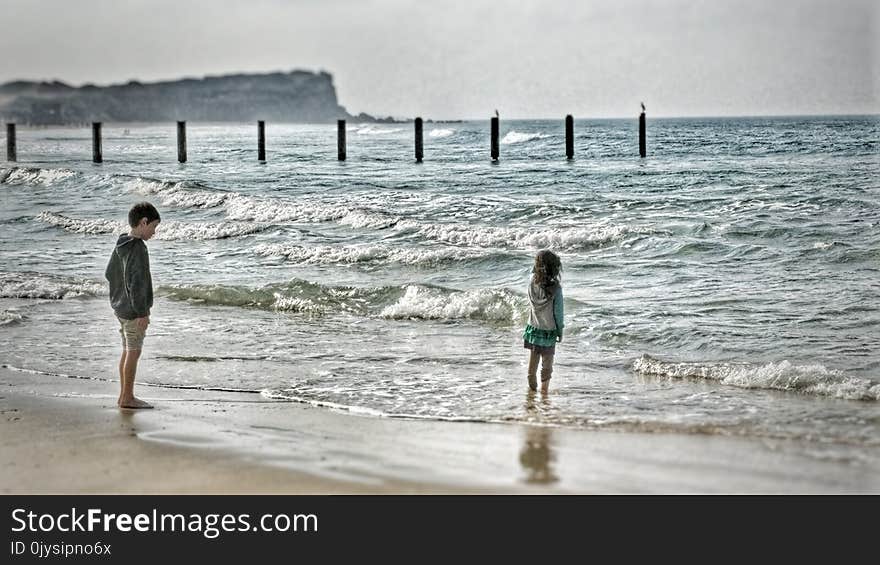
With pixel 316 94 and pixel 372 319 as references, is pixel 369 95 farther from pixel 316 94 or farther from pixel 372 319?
pixel 316 94

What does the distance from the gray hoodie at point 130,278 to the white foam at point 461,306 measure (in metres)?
3.56

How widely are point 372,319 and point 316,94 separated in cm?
3014

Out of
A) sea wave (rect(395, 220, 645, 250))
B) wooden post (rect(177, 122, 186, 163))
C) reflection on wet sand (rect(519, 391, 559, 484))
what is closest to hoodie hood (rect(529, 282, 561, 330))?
reflection on wet sand (rect(519, 391, 559, 484))

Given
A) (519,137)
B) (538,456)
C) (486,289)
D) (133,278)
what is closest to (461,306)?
(486,289)

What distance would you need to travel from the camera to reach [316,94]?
36.5 meters

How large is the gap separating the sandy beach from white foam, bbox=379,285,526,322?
320 cm

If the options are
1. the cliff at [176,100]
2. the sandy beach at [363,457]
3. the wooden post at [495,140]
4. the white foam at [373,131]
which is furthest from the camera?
the white foam at [373,131]

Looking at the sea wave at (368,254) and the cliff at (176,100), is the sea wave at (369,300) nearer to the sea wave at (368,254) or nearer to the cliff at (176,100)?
the sea wave at (368,254)

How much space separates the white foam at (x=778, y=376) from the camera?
A: 4609mm

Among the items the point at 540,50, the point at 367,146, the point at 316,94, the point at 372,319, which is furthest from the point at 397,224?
the point at 316,94

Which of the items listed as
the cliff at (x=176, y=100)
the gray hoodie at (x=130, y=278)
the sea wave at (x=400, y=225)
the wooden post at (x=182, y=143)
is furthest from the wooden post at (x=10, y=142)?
the gray hoodie at (x=130, y=278)

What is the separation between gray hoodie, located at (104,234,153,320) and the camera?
3.96 metres
